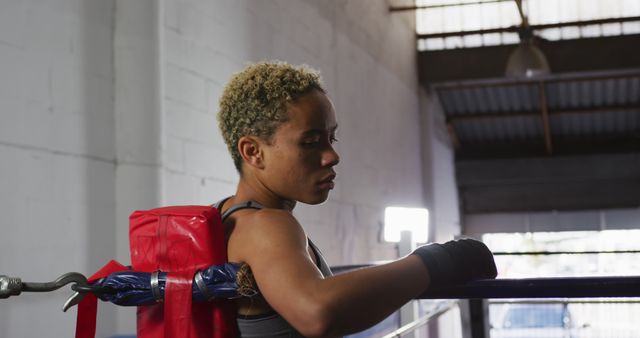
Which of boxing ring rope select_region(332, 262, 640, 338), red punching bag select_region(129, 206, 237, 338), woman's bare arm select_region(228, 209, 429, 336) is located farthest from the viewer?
boxing ring rope select_region(332, 262, 640, 338)

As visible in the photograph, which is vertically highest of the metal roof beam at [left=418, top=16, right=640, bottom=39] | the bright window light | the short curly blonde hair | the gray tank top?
the metal roof beam at [left=418, top=16, right=640, bottom=39]

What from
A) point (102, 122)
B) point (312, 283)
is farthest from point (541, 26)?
point (312, 283)

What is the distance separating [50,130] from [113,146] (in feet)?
1.32

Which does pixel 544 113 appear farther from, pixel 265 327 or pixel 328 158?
pixel 265 327

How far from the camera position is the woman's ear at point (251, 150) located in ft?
4.17

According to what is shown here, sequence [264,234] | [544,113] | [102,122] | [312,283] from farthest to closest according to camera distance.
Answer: [544,113]
[102,122]
[264,234]
[312,283]

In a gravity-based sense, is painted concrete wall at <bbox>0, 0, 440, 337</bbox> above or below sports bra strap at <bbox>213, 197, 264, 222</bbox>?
above

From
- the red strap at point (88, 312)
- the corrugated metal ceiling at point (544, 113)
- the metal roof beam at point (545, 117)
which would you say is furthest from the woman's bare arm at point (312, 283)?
the metal roof beam at point (545, 117)

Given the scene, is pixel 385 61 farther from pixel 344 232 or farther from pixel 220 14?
pixel 220 14

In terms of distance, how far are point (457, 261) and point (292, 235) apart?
10.7 inches

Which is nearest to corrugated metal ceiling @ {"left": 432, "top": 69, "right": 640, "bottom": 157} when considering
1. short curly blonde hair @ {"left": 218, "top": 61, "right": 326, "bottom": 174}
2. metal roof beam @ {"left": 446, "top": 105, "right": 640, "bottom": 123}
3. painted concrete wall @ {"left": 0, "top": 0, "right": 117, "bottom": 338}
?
metal roof beam @ {"left": 446, "top": 105, "right": 640, "bottom": 123}

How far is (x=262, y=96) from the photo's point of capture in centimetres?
125

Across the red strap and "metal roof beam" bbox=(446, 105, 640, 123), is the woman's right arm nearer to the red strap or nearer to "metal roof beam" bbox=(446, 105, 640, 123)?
the red strap

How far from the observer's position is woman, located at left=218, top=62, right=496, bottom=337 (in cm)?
103
